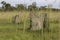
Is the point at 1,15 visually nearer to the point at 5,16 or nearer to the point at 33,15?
the point at 5,16

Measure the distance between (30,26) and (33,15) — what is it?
534 millimetres

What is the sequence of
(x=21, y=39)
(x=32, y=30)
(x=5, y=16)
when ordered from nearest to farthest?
1. (x=21, y=39)
2. (x=32, y=30)
3. (x=5, y=16)

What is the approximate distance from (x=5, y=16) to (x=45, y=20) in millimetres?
7832

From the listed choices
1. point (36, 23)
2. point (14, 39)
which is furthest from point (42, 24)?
point (14, 39)

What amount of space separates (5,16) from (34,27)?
326 inches

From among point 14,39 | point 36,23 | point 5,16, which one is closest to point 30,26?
point 36,23

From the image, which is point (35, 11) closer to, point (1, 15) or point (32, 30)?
point (32, 30)

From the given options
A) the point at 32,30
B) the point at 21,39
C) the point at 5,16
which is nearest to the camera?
the point at 21,39

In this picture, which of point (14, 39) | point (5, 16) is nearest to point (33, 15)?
point (14, 39)

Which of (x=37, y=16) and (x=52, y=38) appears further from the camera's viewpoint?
(x=37, y=16)

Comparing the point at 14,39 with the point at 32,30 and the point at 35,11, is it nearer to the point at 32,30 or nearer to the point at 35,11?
the point at 32,30

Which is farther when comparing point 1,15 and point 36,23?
point 1,15

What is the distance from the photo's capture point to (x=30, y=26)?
12.9 m

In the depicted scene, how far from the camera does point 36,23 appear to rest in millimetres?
12789
